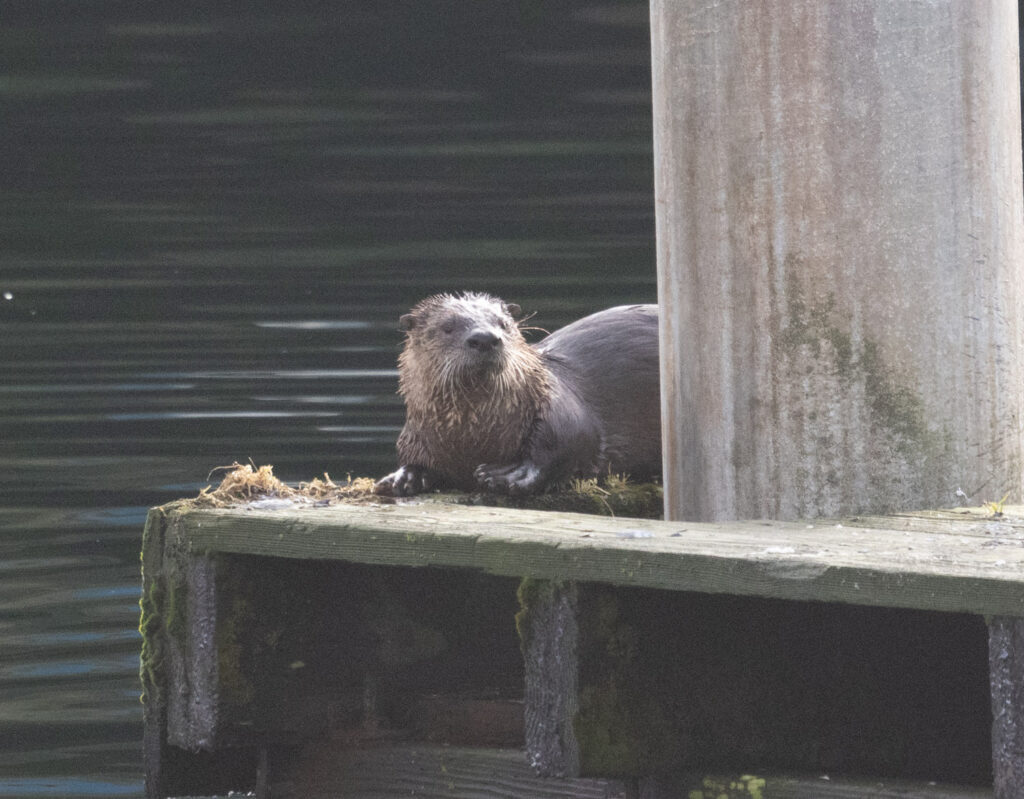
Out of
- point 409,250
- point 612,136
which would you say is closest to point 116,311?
point 409,250

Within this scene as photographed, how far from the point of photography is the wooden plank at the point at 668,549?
10.5ft

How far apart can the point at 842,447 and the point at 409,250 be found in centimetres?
953

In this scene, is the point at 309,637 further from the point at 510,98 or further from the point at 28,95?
the point at 28,95

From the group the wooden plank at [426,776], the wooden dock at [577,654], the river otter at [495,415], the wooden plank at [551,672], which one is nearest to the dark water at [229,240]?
the wooden plank at [426,776]

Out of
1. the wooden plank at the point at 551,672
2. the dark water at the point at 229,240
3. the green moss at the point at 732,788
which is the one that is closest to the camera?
the wooden plank at the point at 551,672

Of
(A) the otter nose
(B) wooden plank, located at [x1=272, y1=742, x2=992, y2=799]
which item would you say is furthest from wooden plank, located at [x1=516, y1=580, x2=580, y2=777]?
(A) the otter nose

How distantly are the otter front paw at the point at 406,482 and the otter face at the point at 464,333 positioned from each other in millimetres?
225

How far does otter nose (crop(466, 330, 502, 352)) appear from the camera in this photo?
466 centimetres

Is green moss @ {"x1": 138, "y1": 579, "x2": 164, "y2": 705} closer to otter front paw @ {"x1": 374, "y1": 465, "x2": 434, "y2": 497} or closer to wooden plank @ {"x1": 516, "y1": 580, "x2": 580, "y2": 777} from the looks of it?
otter front paw @ {"x1": 374, "y1": 465, "x2": 434, "y2": 497}

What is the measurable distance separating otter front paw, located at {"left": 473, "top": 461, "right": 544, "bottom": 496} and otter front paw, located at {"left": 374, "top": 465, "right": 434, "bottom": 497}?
4.5 inches

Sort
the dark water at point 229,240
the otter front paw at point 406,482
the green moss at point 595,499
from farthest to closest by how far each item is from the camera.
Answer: the dark water at point 229,240
the green moss at point 595,499
the otter front paw at point 406,482

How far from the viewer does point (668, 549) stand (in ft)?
11.3

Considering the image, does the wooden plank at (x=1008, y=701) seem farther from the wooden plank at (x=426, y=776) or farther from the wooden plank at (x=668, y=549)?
the wooden plank at (x=426, y=776)

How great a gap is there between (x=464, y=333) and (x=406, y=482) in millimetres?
387
